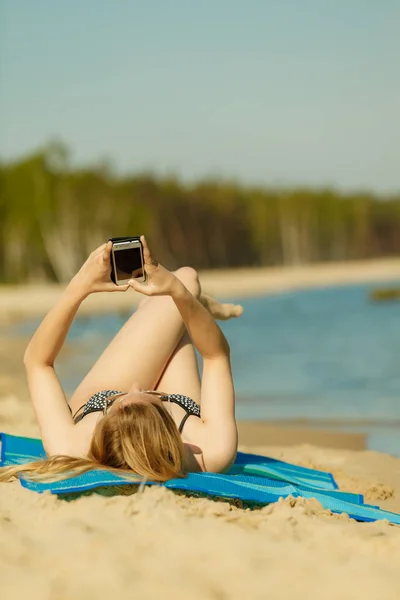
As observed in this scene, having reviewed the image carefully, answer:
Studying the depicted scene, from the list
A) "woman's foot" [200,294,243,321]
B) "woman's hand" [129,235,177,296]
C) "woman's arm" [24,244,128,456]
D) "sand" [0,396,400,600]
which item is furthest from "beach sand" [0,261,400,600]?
"woman's foot" [200,294,243,321]

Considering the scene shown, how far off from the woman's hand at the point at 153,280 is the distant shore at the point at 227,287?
1322cm

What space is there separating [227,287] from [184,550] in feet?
106

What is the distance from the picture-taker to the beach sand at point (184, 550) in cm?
249

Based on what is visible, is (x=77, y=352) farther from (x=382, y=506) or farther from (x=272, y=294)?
(x=272, y=294)

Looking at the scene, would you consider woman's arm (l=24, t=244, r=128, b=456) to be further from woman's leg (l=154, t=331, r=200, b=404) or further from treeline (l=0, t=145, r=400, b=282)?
treeline (l=0, t=145, r=400, b=282)

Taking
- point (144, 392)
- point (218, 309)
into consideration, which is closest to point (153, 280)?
point (144, 392)

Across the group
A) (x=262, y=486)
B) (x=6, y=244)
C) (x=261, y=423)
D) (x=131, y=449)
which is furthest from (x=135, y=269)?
(x=6, y=244)

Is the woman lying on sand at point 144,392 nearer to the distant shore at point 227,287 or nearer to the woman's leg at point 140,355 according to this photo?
the woman's leg at point 140,355

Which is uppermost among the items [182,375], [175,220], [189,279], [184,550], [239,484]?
[189,279]

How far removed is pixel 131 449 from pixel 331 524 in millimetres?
785

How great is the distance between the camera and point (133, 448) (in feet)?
11.1

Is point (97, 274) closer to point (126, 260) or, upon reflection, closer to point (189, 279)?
point (126, 260)

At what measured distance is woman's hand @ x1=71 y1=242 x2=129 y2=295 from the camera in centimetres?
332

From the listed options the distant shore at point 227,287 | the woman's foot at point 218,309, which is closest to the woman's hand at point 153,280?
the woman's foot at point 218,309
